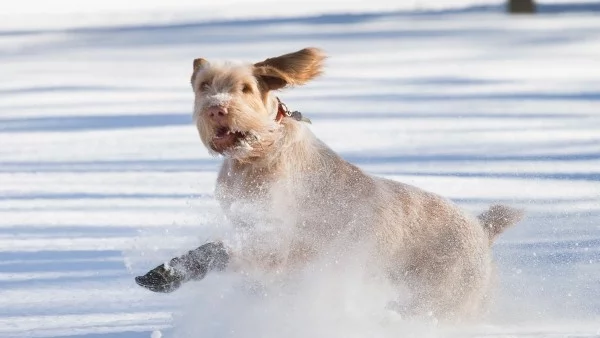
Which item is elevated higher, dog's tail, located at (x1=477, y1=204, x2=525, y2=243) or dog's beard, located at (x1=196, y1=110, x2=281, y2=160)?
dog's beard, located at (x1=196, y1=110, x2=281, y2=160)

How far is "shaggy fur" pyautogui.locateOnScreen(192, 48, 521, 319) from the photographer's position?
541cm

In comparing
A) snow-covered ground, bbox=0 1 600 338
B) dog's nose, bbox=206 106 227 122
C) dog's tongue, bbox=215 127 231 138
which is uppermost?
dog's nose, bbox=206 106 227 122

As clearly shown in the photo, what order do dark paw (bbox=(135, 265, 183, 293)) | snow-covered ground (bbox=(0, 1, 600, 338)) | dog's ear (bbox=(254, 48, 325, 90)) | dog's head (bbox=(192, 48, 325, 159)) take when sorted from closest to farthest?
1. dark paw (bbox=(135, 265, 183, 293))
2. dog's head (bbox=(192, 48, 325, 159))
3. dog's ear (bbox=(254, 48, 325, 90))
4. snow-covered ground (bbox=(0, 1, 600, 338))

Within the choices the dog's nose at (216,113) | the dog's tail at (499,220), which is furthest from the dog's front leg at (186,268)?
the dog's tail at (499,220)

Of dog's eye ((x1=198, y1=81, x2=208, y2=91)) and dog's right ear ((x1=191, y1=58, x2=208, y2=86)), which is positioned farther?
dog's right ear ((x1=191, y1=58, x2=208, y2=86))

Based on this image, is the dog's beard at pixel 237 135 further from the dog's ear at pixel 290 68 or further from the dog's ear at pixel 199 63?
the dog's ear at pixel 199 63

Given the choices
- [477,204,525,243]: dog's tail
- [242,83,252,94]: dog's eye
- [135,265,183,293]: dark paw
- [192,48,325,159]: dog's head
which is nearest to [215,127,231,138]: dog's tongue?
[192,48,325,159]: dog's head

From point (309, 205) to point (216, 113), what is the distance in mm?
700

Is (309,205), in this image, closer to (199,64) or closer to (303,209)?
(303,209)

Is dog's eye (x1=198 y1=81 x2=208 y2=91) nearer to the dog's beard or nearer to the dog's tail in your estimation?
the dog's beard

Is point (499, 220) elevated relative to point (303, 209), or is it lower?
lower

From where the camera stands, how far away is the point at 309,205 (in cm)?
569

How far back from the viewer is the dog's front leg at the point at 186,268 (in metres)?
5.16

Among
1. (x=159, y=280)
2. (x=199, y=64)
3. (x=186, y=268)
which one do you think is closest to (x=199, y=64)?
(x=199, y=64)
